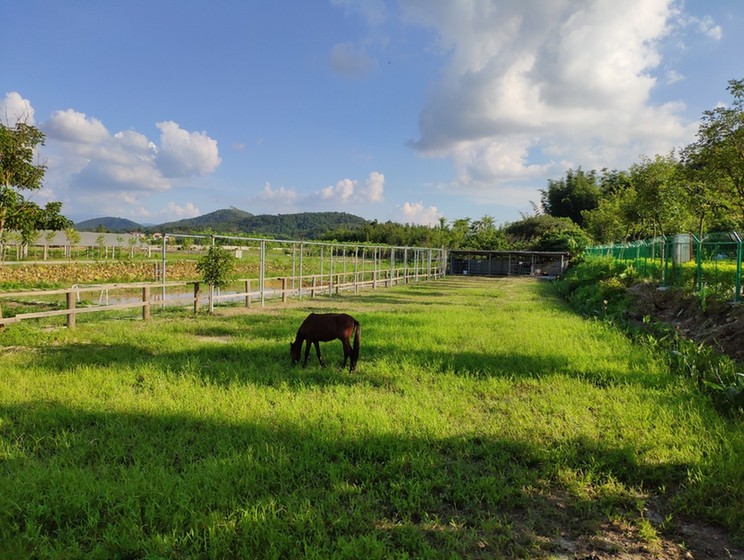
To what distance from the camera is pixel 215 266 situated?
12.0 meters

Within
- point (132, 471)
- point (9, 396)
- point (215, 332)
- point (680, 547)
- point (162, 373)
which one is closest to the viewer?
point (680, 547)

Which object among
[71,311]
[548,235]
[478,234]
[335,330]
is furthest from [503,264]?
[335,330]

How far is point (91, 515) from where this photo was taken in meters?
2.78

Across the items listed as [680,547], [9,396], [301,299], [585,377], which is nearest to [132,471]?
[9,396]

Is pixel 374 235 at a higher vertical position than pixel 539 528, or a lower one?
higher

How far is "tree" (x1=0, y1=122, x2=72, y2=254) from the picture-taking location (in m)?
9.74

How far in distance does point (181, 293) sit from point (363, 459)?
19.2 meters

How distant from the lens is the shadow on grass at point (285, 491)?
2568mm

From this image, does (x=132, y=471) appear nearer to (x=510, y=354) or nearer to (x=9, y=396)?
(x=9, y=396)

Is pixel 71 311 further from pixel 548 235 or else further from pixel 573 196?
pixel 573 196

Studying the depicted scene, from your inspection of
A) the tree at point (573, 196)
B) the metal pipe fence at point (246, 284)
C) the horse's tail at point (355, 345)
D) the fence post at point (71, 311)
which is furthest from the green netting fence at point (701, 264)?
the tree at point (573, 196)

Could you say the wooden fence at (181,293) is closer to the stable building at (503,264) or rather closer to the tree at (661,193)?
the stable building at (503,264)

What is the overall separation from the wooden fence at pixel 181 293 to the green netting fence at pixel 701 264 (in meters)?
10.8

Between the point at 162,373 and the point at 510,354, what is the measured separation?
4921 millimetres
